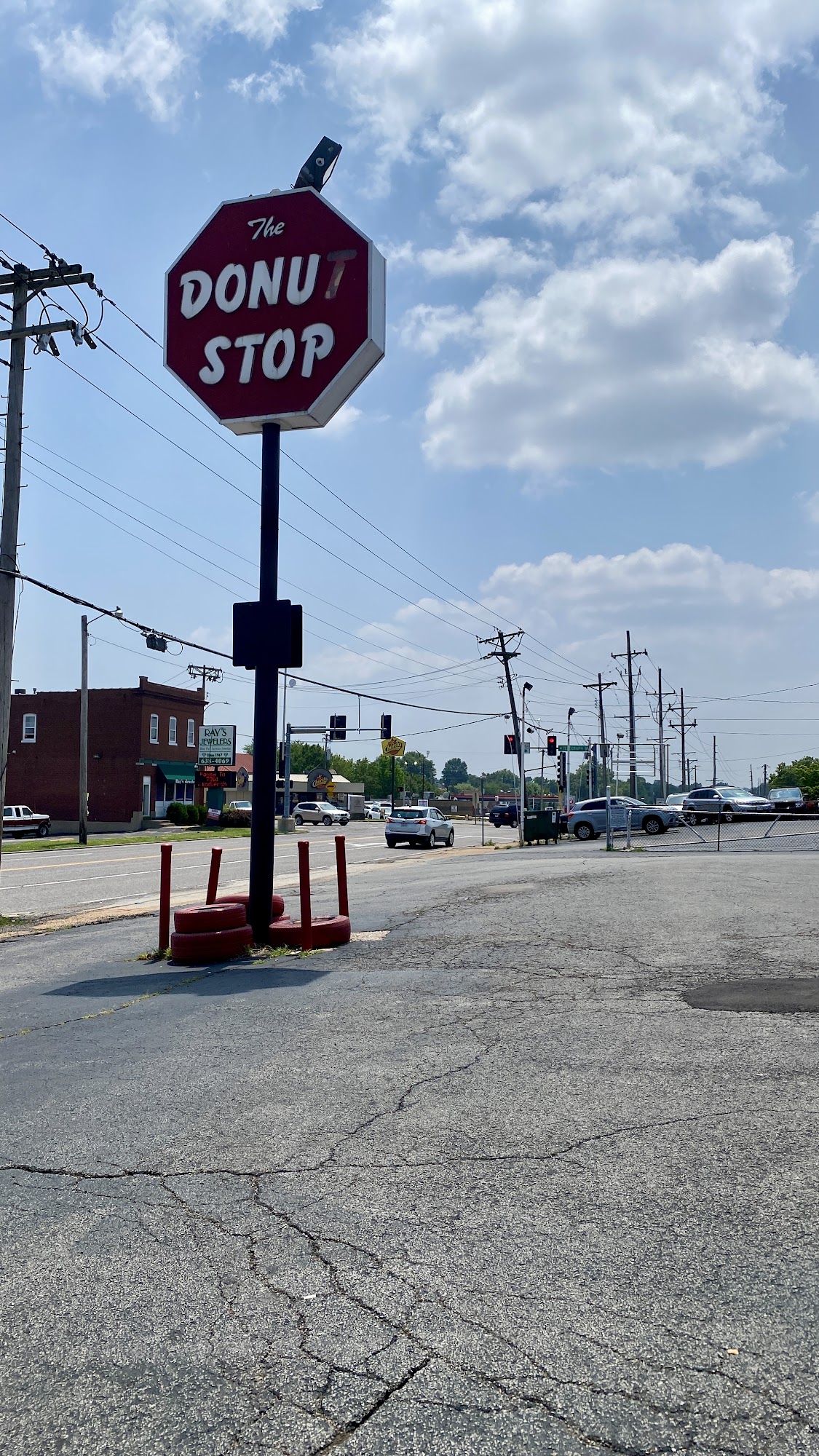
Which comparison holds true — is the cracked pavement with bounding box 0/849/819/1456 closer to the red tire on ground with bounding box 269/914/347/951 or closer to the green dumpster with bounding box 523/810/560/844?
the red tire on ground with bounding box 269/914/347/951

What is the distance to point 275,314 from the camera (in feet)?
41.9

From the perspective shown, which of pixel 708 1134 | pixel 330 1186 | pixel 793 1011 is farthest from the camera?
pixel 793 1011

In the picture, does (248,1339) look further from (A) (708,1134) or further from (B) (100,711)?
(B) (100,711)

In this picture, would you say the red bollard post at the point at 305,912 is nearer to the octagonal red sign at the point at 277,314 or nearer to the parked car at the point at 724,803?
the octagonal red sign at the point at 277,314

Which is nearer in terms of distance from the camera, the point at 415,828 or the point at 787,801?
the point at 415,828

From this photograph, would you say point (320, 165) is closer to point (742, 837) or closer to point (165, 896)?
point (165, 896)

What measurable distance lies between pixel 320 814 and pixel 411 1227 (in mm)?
72794

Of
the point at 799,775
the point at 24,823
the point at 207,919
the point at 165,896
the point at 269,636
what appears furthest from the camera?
the point at 799,775

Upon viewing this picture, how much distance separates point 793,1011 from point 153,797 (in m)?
61.6

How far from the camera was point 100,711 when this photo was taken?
2532 inches

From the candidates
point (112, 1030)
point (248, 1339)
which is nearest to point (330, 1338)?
point (248, 1339)

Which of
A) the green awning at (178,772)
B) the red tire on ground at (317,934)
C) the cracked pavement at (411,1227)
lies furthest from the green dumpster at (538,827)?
the cracked pavement at (411,1227)

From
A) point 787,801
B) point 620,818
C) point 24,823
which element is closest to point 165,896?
point 620,818

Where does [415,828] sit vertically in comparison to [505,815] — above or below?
below
